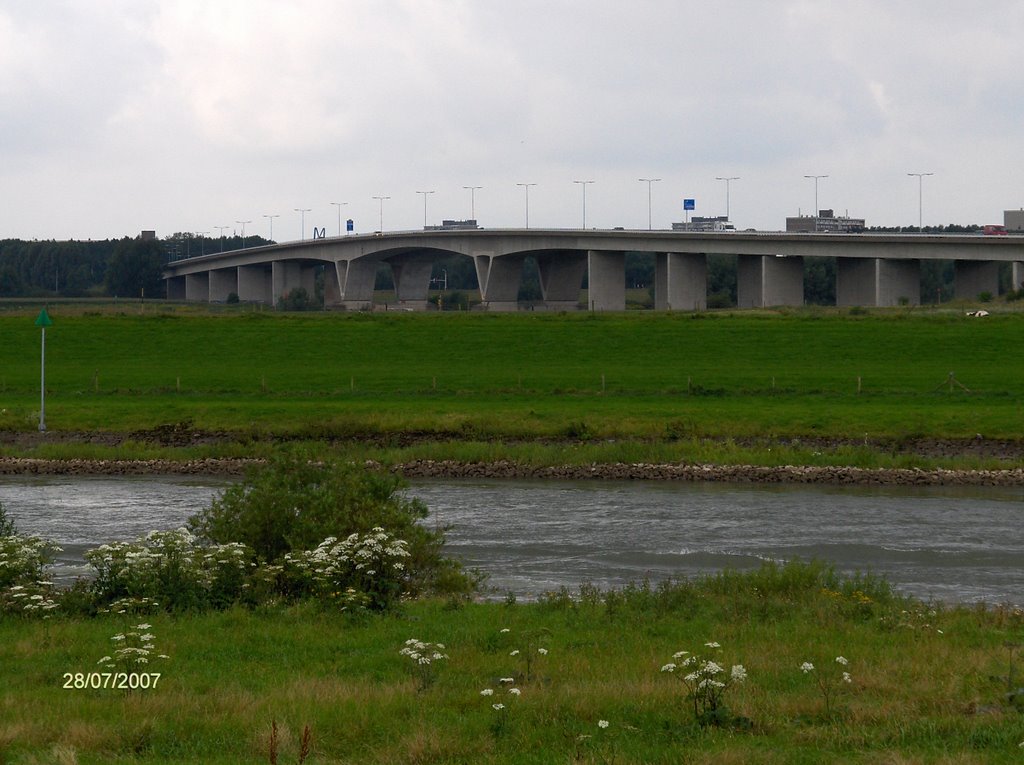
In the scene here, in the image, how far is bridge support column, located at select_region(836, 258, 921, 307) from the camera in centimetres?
8875

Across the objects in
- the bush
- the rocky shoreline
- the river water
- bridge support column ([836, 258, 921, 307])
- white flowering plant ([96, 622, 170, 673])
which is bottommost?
the river water

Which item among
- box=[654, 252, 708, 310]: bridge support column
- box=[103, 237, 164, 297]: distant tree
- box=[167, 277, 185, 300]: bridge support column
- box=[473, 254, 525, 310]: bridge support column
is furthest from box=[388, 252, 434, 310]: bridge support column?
box=[167, 277, 185, 300]: bridge support column

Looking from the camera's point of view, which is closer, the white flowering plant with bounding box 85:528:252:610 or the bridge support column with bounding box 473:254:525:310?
the white flowering plant with bounding box 85:528:252:610

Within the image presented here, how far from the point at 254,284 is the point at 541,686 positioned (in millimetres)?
151842

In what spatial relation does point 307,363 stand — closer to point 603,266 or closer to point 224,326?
point 224,326

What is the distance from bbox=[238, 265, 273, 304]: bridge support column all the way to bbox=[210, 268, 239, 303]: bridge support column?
13.5 feet

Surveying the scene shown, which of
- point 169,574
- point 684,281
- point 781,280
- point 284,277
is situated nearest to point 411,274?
point 284,277

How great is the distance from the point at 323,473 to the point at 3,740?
10289 millimetres

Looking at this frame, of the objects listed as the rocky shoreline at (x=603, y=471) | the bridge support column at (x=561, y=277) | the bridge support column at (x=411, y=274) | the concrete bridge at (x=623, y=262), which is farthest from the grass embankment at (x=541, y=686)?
the bridge support column at (x=411, y=274)

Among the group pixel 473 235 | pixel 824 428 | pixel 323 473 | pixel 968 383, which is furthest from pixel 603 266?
pixel 323 473

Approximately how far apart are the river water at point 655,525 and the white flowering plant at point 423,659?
224 inches

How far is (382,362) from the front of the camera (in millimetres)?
59406
